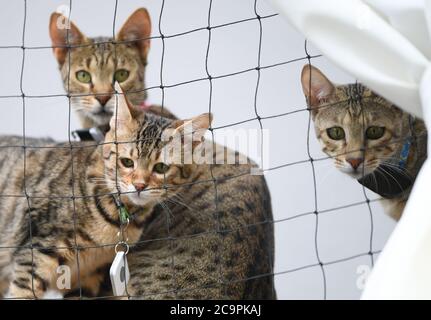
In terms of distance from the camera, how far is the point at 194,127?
1.65 m

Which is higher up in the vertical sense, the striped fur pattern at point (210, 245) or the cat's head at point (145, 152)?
the cat's head at point (145, 152)

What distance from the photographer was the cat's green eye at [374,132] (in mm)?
1692

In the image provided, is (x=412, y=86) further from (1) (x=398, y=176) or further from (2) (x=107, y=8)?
(2) (x=107, y=8)

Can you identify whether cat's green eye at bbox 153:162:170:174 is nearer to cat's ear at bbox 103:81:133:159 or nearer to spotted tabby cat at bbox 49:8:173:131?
cat's ear at bbox 103:81:133:159

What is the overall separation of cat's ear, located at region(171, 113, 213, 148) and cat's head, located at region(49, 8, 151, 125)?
0.25m

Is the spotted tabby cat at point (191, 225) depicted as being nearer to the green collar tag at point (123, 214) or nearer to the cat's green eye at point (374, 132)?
the green collar tag at point (123, 214)

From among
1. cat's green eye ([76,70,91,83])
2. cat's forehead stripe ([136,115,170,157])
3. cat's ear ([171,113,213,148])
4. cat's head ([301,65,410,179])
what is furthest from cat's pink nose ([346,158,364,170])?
cat's green eye ([76,70,91,83])

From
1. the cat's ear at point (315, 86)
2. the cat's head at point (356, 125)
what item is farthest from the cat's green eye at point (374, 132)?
the cat's ear at point (315, 86)

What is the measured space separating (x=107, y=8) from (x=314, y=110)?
96 cm

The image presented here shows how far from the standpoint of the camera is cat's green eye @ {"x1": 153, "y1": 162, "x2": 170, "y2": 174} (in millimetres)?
1663

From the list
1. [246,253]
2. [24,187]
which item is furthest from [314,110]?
[24,187]

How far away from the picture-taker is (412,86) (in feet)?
3.91

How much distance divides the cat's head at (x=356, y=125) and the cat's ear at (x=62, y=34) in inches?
23.9

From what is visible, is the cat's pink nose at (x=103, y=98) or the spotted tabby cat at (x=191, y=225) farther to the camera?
the cat's pink nose at (x=103, y=98)
